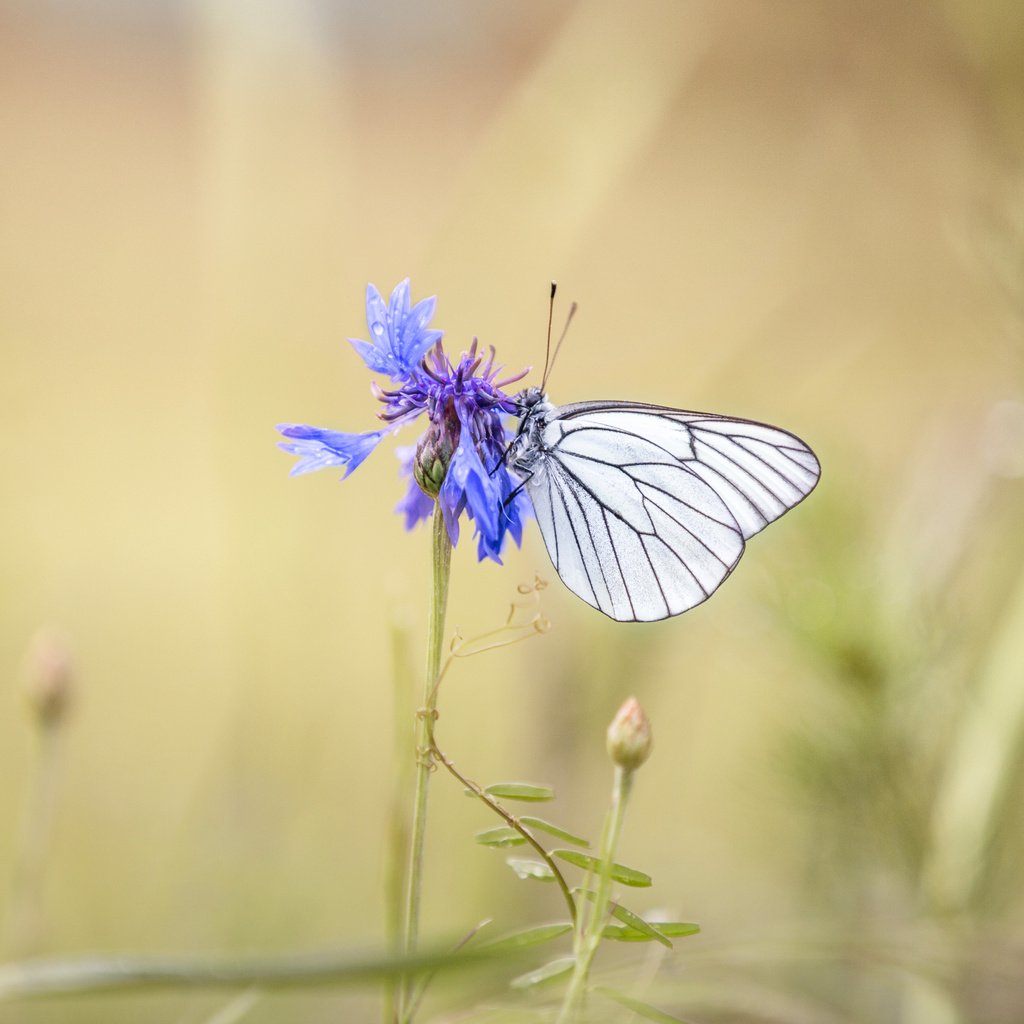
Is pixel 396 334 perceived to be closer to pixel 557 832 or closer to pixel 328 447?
pixel 328 447

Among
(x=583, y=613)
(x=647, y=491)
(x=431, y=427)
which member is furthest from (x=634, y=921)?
(x=583, y=613)

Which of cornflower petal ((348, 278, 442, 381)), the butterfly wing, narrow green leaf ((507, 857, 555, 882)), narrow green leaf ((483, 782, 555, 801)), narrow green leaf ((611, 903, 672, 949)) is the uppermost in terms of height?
cornflower petal ((348, 278, 442, 381))

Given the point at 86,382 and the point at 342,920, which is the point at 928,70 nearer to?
the point at 342,920

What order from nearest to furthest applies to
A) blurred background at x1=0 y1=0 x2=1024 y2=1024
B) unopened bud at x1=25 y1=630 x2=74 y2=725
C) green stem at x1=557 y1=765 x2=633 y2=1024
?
green stem at x1=557 y1=765 x2=633 y2=1024 < unopened bud at x1=25 y1=630 x2=74 y2=725 < blurred background at x1=0 y1=0 x2=1024 y2=1024

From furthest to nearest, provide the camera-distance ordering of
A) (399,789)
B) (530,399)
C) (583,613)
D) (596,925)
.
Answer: (583,613) → (530,399) → (399,789) → (596,925)

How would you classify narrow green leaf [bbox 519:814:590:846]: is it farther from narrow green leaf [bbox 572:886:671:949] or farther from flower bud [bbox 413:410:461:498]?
flower bud [bbox 413:410:461:498]

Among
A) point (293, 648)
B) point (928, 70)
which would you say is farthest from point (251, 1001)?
point (928, 70)

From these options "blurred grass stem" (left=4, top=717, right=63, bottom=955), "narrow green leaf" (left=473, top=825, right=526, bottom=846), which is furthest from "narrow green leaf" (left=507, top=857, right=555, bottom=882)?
"blurred grass stem" (left=4, top=717, right=63, bottom=955)
